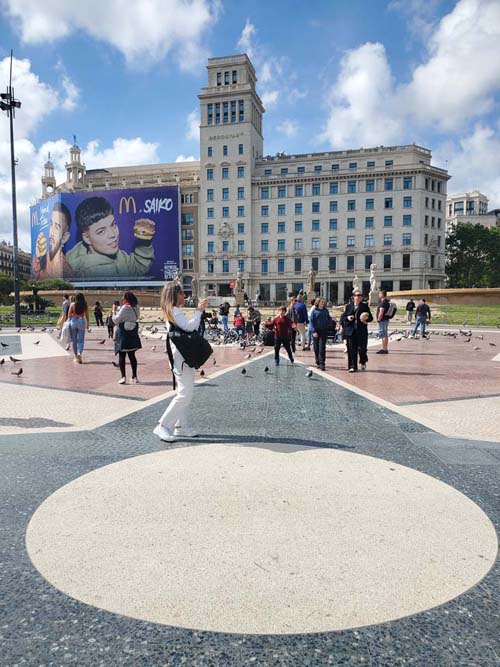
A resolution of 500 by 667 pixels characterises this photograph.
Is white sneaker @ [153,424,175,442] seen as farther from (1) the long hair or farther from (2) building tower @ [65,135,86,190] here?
(2) building tower @ [65,135,86,190]

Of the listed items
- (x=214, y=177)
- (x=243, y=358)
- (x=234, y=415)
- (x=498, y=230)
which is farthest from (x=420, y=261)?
(x=234, y=415)

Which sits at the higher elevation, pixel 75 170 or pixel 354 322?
pixel 75 170

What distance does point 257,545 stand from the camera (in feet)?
9.75

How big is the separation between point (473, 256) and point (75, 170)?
3136 inches

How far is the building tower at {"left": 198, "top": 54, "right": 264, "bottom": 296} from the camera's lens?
77312 millimetres

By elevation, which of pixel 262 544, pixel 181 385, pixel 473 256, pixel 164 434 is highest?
pixel 473 256

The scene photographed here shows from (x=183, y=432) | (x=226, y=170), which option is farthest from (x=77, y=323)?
(x=226, y=170)

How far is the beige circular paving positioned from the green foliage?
86.4 m

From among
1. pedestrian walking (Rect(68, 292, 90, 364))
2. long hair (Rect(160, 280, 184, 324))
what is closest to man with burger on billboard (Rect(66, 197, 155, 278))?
pedestrian walking (Rect(68, 292, 90, 364))

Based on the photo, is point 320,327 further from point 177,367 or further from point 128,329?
point 177,367

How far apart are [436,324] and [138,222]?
189 feet

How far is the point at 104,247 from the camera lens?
78.2 metres

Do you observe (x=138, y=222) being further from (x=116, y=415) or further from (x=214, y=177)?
(x=116, y=415)

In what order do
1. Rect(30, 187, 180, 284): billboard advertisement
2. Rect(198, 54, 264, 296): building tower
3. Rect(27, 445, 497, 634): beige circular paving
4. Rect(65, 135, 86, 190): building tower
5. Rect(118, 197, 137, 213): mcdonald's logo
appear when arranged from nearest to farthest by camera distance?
1. Rect(27, 445, 497, 634): beige circular paving
2. Rect(30, 187, 180, 284): billboard advertisement
3. Rect(118, 197, 137, 213): mcdonald's logo
4. Rect(198, 54, 264, 296): building tower
5. Rect(65, 135, 86, 190): building tower
